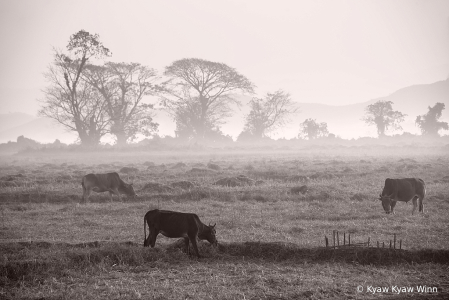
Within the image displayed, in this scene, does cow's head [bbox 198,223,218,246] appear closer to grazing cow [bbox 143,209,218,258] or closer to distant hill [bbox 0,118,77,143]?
grazing cow [bbox 143,209,218,258]

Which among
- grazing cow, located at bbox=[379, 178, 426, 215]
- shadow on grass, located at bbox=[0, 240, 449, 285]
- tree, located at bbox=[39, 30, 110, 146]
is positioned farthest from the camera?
tree, located at bbox=[39, 30, 110, 146]

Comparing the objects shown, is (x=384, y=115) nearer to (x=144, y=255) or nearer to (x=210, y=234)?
(x=210, y=234)

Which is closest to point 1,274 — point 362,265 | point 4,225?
point 4,225

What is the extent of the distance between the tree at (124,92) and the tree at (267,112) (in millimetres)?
18191

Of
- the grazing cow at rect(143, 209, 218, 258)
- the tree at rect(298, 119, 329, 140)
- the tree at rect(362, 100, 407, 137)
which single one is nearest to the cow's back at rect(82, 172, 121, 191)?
the grazing cow at rect(143, 209, 218, 258)

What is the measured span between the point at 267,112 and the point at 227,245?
178 feet

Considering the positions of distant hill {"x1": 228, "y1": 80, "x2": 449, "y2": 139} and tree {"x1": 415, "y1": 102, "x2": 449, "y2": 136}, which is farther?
distant hill {"x1": 228, "y1": 80, "x2": 449, "y2": 139}

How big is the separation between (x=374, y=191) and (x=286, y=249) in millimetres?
9045

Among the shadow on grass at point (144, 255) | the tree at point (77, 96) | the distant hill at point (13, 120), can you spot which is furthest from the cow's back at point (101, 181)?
the distant hill at point (13, 120)

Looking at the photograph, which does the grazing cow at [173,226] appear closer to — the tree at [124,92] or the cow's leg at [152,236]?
the cow's leg at [152,236]

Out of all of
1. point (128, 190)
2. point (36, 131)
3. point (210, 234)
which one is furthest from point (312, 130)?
point (36, 131)

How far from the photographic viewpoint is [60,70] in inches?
1705

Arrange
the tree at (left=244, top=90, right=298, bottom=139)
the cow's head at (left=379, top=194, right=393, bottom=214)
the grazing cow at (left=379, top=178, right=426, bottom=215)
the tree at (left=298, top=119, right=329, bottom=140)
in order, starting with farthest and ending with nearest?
1. the tree at (left=298, top=119, right=329, bottom=140)
2. the tree at (left=244, top=90, right=298, bottom=139)
3. the grazing cow at (left=379, top=178, right=426, bottom=215)
4. the cow's head at (left=379, top=194, right=393, bottom=214)

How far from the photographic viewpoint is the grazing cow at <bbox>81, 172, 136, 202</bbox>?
1648 centimetres
